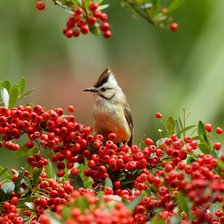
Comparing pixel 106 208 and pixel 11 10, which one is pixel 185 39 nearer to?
pixel 11 10

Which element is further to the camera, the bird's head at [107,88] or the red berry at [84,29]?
the bird's head at [107,88]

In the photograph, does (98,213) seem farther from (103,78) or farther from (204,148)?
(103,78)

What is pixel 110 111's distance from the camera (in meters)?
5.60

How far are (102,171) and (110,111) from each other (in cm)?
223

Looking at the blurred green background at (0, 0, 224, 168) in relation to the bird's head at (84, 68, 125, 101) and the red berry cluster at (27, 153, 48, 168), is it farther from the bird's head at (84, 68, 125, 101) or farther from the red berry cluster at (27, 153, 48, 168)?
the red berry cluster at (27, 153, 48, 168)

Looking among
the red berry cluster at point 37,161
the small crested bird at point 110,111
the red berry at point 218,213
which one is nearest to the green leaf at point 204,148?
the red berry at point 218,213

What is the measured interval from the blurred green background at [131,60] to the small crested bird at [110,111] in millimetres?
2764

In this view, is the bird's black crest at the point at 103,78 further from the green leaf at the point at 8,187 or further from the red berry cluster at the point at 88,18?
the green leaf at the point at 8,187

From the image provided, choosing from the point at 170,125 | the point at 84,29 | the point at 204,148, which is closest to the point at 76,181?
the point at 170,125

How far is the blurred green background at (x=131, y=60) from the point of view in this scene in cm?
945

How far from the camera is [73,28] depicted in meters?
4.41

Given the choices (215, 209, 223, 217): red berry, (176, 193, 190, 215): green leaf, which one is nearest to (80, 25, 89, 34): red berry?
(215, 209, 223, 217): red berry

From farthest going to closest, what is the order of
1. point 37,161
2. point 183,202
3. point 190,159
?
point 37,161 → point 190,159 → point 183,202

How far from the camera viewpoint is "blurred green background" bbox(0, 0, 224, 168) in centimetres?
945
